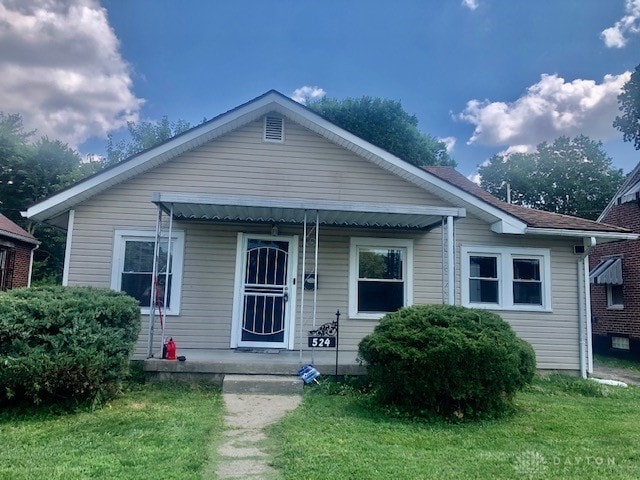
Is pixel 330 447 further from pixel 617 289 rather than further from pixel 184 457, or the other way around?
pixel 617 289

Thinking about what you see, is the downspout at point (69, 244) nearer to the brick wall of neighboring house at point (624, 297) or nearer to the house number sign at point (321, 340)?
the house number sign at point (321, 340)

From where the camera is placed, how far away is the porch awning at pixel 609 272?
13273mm

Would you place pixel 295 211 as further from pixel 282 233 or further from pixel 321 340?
pixel 321 340

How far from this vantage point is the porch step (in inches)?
243

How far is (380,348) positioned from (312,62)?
13.0 m

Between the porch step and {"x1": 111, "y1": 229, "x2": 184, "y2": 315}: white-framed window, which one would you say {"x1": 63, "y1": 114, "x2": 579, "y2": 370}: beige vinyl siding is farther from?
the porch step

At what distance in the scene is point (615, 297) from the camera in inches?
539

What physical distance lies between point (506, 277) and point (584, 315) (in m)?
1.67

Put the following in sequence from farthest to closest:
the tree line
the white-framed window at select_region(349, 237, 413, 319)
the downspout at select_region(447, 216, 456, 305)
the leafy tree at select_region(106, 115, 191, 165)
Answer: the leafy tree at select_region(106, 115, 191, 165)
the tree line
the white-framed window at select_region(349, 237, 413, 319)
the downspout at select_region(447, 216, 456, 305)

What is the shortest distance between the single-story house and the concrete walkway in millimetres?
2128

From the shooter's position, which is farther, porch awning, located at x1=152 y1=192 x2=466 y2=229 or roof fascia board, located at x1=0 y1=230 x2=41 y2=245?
roof fascia board, located at x1=0 y1=230 x2=41 y2=245

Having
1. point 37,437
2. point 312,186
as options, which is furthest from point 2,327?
point 312,186

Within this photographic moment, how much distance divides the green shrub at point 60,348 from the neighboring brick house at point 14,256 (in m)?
10.2

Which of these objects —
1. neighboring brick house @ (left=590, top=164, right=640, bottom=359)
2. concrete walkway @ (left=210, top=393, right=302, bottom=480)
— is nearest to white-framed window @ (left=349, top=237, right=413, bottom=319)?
concrete walkway @ (left=210, top=393, right=302, bottom=480)
